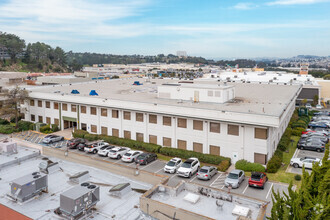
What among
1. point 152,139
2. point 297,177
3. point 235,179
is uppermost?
point 152,139

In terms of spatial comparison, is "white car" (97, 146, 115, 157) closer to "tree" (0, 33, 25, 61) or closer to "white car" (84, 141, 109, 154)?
"white car" (84, 141, 109, 154)

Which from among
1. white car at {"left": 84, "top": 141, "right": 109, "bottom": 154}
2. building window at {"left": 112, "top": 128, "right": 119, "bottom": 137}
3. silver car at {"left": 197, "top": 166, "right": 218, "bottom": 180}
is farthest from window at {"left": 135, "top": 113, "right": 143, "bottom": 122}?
silver car at {"left": 197, "top": 166, "right": 218, "bottom": 180}

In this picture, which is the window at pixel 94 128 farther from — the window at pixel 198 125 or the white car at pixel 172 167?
the white car at pixel 172 167

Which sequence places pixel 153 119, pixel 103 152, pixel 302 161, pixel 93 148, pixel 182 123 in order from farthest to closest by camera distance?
pixel 153 119, pixel 93 148, pixel 182 123, pixel 103 152, pixel 302 161

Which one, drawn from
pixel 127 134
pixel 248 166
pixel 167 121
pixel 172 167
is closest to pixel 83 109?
pixel 127 134

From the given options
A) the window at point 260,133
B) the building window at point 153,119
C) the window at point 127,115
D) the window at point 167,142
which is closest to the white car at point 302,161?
the window at point 260,133

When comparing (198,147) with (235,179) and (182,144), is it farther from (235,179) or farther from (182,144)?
(235,179)
